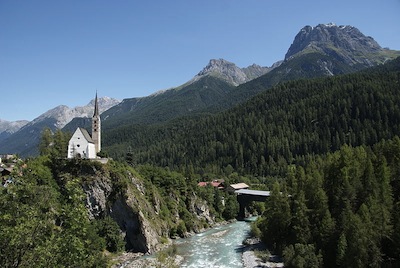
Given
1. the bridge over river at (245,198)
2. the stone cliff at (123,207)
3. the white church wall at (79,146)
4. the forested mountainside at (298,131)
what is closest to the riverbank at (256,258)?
the stone cliff at (123,207)

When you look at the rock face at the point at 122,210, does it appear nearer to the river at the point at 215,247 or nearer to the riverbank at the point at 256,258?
the river at the point at 215,247

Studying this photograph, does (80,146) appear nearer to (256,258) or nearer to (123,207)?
(123,207)

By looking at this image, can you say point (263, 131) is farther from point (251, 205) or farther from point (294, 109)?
point (251, 205)

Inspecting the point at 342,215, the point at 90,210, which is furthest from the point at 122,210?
the point at 342,215

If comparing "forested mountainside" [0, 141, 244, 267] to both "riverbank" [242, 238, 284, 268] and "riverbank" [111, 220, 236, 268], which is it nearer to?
"riverbank" [111, 220, 236, 268]

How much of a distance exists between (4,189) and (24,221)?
1.65 metres

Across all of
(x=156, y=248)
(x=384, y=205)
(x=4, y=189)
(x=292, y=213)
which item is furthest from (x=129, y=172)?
(x=4, y=189)

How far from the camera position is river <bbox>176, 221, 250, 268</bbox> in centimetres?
5197

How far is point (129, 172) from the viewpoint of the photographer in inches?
2719

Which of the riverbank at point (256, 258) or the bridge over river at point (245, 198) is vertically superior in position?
the bridge over river at point (245, 198)

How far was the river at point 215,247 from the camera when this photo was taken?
51969 millimetres

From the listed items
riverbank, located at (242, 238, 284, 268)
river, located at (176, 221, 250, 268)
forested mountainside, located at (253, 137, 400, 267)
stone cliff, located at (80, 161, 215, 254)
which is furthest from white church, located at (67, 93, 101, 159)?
forested mountainside, located at (253, 137, 400, 267)

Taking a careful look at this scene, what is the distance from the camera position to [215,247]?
202 feet

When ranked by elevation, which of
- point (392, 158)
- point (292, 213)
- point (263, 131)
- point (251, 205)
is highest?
point (263, 131)
